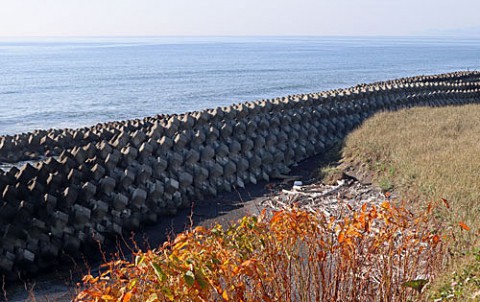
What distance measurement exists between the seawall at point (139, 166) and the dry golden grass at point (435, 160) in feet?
4.78

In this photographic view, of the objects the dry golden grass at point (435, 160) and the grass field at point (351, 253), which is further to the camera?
the dry golden grass at point (435, 160)

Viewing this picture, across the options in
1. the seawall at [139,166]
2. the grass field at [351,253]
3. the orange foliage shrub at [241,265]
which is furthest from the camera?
the seawall at [139,166]

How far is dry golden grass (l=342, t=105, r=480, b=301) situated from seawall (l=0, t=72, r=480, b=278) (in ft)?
4.78

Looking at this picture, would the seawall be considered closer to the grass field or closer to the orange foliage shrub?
the grass field

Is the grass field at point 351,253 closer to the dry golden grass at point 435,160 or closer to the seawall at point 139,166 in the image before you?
the dry golden grass at point 435,160

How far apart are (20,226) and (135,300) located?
17.5ft

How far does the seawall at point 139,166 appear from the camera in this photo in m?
8.50

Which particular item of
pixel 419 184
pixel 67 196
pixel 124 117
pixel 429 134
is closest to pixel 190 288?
pixel 67 196

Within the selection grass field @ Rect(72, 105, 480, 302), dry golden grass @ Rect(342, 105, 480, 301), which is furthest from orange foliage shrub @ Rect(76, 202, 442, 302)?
dry golden grass @ Rect(342, 105, 480, 301)

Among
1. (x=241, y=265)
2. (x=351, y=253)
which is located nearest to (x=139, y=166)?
(x=351, y=253)

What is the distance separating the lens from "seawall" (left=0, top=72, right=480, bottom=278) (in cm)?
850

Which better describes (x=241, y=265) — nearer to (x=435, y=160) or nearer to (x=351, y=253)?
(x=351, y=253)

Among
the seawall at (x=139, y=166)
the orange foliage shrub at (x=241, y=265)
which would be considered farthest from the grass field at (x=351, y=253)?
the seawall at (x=139, y=166)

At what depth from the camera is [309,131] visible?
1473 cm
